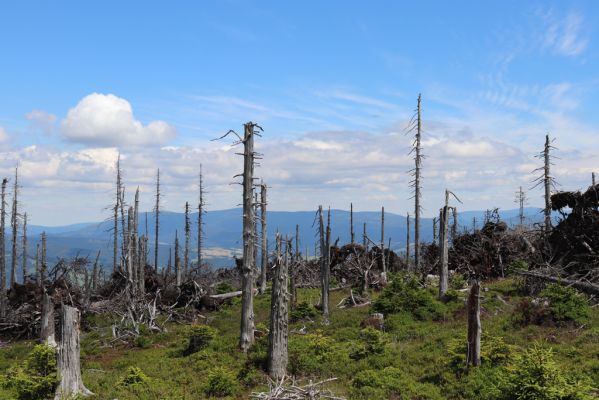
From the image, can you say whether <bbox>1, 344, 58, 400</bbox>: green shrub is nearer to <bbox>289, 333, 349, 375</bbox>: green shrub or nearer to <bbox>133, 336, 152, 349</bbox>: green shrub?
<bbox>289, 333, 349, 375</bbox>: green shrub

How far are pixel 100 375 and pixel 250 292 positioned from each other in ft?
20.6

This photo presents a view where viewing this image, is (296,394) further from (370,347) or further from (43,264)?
(43,264)

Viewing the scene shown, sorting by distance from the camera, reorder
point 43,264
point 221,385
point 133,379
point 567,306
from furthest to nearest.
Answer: point 43,264
point 567,306
point 133,379
point 221,385

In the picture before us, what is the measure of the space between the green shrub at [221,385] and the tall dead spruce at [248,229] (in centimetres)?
424

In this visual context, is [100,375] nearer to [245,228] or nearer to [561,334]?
[245,228]

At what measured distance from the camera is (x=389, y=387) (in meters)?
13.4

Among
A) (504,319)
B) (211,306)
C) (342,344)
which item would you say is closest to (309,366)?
(342,344)

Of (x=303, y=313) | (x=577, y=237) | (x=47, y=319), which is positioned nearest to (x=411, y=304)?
(x=303, y=313)

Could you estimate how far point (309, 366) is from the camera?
1557 centimetres

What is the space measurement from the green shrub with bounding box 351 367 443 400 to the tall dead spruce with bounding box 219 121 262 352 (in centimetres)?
582

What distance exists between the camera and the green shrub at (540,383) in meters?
9.92

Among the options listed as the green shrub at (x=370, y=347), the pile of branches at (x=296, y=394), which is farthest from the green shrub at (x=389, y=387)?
the green shrub at (x=370, y=347)

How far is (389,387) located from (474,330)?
3.26 metres

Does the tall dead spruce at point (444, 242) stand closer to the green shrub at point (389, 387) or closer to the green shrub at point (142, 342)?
the green shrub at point (389, 387)
